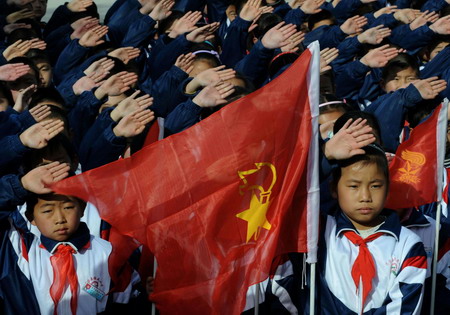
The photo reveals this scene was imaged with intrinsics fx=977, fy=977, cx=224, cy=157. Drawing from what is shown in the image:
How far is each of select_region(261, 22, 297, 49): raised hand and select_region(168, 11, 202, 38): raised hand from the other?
0.67 m

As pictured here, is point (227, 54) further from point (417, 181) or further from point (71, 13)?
point (417, 181)

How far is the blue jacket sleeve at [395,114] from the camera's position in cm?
589

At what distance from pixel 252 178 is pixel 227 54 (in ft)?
12.8

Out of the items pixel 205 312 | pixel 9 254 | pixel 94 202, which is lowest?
pixel 205 312

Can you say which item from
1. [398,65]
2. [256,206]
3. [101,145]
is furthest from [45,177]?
[398,65]

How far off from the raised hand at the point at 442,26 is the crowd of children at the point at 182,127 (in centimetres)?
1

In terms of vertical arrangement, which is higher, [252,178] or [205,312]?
[252,178]

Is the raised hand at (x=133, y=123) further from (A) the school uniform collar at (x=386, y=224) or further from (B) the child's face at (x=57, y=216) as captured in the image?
(A) the school uniform collar at (x=386, y=224)

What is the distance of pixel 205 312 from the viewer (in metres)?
4.09

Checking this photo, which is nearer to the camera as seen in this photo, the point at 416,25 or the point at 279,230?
the point at 279,230

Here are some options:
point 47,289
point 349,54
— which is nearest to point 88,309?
point 47,289

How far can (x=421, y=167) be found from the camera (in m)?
4.86

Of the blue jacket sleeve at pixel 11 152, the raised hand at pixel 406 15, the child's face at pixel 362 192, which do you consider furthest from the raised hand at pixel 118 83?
the raised hand at pixel 406 15

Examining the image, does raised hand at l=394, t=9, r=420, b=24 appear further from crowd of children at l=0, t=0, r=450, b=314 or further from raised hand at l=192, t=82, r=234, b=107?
raised hand at l=192, t=82, r=234, b=107
